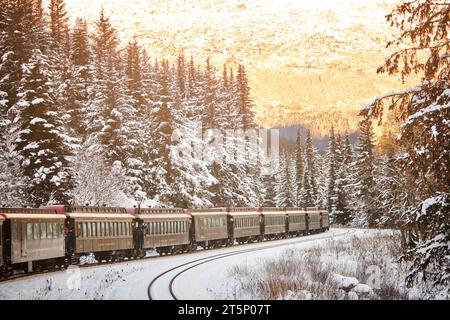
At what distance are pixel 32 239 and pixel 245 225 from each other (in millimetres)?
26956

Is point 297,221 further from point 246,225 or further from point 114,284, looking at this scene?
point 114,284

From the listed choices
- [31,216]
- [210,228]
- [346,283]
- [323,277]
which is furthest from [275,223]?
[346,283]

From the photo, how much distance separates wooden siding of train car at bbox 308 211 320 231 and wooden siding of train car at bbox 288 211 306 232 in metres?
1.88

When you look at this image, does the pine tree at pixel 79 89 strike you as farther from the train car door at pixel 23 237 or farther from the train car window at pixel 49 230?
the train car door at pixel 23 237

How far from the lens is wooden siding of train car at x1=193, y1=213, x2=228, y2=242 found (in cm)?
4012

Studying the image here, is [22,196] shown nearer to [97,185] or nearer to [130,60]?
[97,185]

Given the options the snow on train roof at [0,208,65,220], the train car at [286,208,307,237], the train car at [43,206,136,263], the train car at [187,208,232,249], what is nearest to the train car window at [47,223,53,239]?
the snow on train roof at [0,208,65,220]

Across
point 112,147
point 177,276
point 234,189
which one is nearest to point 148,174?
point 112,147

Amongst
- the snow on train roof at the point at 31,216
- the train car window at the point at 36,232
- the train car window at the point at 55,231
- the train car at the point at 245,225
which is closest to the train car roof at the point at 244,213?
the train car at the point at 245,225

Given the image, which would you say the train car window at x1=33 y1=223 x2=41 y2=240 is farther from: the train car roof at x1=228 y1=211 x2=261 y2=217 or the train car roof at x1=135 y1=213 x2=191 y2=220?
the train car roof at x1=228 y1=211 x2=261 y2=217

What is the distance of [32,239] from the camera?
23.1 metres

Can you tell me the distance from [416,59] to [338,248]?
21.5 m

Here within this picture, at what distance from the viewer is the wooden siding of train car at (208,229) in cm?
4012

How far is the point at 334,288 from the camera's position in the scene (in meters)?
18.9
